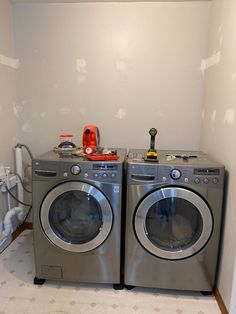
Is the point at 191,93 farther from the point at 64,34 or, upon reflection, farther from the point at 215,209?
the point at 64,34

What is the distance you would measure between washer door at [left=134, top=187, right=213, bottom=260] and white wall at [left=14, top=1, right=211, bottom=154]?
87 cm

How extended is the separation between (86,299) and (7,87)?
6.26ft

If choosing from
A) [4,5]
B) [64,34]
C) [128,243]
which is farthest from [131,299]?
[4,5]

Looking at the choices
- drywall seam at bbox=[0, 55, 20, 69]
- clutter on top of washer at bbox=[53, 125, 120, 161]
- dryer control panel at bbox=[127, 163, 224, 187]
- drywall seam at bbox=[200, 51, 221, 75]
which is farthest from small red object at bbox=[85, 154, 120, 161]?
drywall seam at bbox=[0, 55, 20, 69]

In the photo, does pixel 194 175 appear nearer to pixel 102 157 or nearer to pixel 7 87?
pixel 102 157

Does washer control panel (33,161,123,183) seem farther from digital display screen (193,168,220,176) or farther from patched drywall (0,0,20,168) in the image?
patched drywall (0,0,20,168)

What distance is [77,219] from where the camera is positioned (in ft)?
6.03

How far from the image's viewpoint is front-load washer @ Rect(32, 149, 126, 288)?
1726 millimetres

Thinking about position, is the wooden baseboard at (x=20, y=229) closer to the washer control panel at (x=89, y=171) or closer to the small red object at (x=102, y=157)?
the washer control panel at (x=89, y=171)

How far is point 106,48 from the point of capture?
2346mm

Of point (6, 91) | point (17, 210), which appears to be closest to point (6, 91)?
point (6, 91)

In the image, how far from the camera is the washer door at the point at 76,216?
68.4 inches

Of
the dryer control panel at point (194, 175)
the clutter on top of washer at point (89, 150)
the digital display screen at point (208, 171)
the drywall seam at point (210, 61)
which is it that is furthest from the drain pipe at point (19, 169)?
the drywall seam at point (210, 61)

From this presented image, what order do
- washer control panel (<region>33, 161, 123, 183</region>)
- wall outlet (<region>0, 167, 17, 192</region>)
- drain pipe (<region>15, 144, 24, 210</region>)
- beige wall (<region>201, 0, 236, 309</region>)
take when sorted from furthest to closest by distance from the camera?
drain pipe (<region>15, 144, 24, 210</region>) → wall outlet (<region>0, 167, 17, 192</region>) → washer control panel (<region>33, 161, 123, 183</region>) → beige wall (<region>201, 0, 236, 309</region>)
